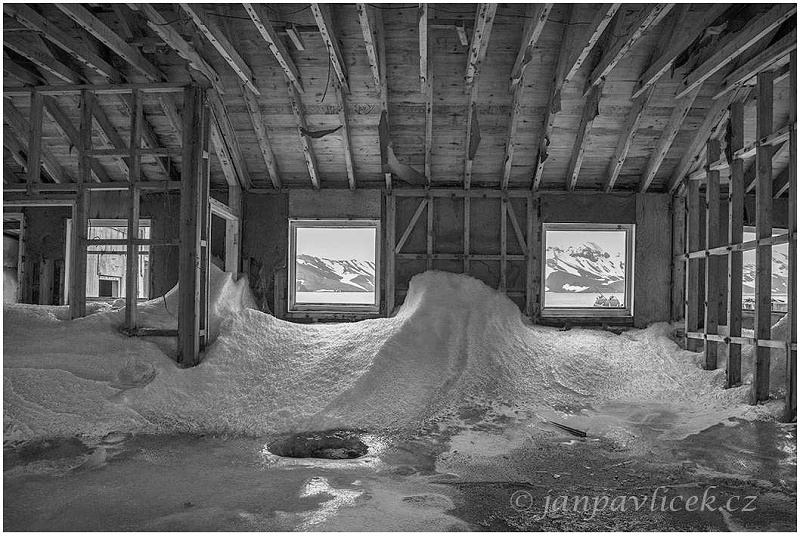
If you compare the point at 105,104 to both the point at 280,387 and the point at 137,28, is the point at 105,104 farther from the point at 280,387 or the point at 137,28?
the point at 280,387

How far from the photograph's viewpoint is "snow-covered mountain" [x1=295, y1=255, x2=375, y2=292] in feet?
34.2

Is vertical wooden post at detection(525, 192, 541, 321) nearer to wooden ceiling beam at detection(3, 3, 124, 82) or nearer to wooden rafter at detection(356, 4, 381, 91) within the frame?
wooden rafter at detection(356, 4, 381, 91)

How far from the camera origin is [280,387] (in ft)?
21.4

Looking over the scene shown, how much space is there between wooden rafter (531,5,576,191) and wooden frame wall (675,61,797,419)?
221 centimetres

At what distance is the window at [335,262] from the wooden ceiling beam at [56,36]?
164 inches

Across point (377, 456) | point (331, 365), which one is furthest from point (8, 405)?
point (377, 456)

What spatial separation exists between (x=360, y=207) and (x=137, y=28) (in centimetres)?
456

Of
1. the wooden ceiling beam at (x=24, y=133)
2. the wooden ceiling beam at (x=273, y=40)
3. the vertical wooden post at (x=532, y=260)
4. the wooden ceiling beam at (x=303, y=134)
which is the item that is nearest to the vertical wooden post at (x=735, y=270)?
the vertical wooden post at (x=532, y=260)

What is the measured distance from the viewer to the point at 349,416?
19.5 ft

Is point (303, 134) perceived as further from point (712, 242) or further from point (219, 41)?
point (712, 242)

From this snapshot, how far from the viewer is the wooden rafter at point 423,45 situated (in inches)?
250

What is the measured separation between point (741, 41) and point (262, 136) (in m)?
6.74

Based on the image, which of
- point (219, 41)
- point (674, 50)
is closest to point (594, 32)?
point (674, 50)

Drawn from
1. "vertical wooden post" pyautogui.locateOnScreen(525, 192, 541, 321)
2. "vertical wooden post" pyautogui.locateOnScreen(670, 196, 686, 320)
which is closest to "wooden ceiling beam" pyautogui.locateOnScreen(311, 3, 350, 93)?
"vertical wooden post" pyautogui.locateOnScreen(525, 192, 541, 321)
